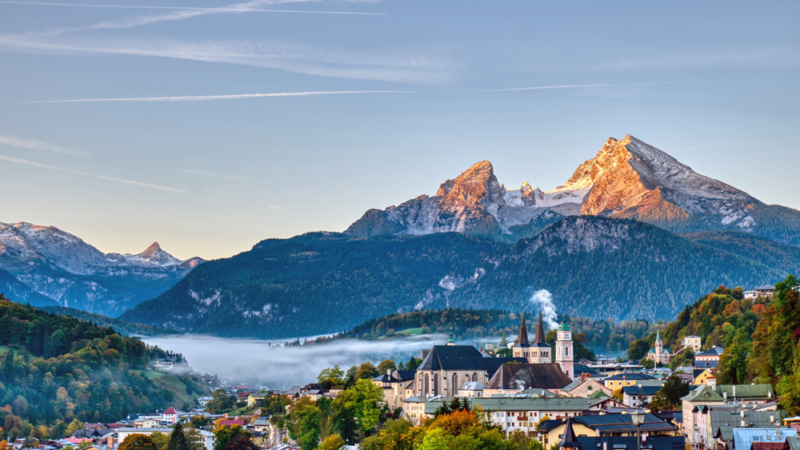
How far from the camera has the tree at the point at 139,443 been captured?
557 feet

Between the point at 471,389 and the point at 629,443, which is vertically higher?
the point at 471,389

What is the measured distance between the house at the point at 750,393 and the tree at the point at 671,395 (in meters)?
11.1

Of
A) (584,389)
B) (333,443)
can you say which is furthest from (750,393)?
(333,443)

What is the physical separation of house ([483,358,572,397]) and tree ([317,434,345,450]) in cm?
2248

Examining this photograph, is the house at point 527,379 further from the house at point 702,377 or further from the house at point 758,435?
the house at point 758,435

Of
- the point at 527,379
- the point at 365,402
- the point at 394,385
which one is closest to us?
the point at 365,402

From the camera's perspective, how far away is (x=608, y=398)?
142250 millimetres

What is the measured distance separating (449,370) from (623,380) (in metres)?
28.6

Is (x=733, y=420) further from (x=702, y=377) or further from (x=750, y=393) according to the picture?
(x=702, y=377)

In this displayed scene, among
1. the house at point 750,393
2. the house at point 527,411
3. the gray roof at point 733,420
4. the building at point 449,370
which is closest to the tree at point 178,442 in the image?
the building at point 449,370

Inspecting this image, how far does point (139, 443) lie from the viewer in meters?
172

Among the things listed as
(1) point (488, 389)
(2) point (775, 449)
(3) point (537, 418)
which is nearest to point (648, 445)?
(2) point (775, 449)

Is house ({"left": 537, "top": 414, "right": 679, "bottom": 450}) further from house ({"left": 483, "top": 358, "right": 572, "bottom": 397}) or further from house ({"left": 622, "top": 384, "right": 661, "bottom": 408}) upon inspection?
house ({"left": 483, "top": 358, "right": 572, "bottom": 397})

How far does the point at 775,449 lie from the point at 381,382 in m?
89.5
